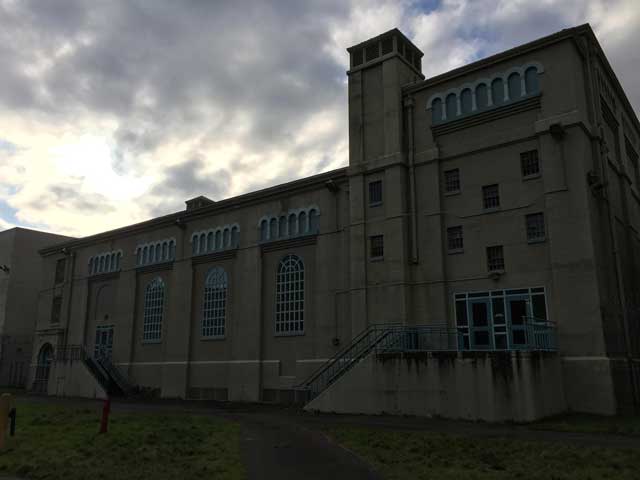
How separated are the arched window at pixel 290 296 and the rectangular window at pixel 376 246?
197 inches

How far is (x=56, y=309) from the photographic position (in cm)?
4650

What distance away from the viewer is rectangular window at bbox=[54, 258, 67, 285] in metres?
47.1

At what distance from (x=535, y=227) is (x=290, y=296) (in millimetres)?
13376

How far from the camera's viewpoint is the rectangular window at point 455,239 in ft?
83.9

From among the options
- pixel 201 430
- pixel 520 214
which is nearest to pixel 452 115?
pixel 520 214

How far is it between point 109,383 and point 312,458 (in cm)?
2900

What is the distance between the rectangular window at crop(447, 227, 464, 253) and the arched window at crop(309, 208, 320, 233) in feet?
24.8

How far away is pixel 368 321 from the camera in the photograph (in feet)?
87.3

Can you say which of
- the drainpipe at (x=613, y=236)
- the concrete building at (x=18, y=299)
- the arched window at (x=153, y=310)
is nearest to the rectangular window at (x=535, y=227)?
the drainpipe at (x=613, y=236)

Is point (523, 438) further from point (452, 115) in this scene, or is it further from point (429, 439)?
point (452, 115)

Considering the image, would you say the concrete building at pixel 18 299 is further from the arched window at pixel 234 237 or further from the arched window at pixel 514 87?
the arched window at pixel 514 87

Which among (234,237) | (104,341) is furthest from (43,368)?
(234,237)

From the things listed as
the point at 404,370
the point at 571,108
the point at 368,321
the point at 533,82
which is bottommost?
the point at 404,370

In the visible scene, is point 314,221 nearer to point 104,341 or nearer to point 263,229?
point 263,229
